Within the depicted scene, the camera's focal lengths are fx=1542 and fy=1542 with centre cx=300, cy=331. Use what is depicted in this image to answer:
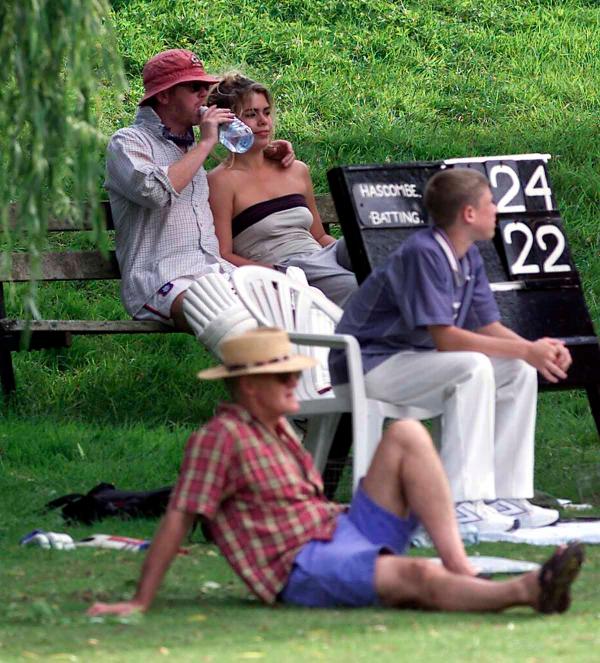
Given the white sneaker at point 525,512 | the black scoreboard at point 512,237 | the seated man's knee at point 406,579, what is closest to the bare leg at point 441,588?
the seated man's knee at point 406,579

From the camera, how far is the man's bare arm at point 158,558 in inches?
163

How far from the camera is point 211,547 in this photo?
561 centimetres

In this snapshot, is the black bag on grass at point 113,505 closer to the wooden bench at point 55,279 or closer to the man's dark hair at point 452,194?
the man's dark hair at point 452,194

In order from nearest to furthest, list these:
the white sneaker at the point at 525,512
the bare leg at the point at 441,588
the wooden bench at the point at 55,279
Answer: the bare leg at the point at 441,588 → the white sneaker at the point at 525,512 → the wooden bench at the point at 55,279

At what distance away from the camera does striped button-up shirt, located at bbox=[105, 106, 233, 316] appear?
288 inches

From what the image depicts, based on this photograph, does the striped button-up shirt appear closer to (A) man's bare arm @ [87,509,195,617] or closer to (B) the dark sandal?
(A) man's bare arm @ [87,509,195,617]

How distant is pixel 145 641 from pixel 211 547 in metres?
1.72

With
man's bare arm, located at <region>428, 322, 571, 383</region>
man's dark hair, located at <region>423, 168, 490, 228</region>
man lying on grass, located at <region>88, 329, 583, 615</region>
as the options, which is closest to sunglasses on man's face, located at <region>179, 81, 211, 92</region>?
man's dark hair, located at <region>423, 168, 490, 228</region>

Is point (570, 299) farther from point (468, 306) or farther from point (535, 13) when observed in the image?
point (535, 13)

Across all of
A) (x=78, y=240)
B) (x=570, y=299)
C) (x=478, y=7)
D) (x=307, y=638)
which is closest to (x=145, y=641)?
(x=307, y=638)

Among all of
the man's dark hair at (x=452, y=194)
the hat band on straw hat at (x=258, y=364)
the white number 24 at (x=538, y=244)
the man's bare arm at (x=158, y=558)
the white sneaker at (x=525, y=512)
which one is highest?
the man's dark hair at (x=452, y=194)

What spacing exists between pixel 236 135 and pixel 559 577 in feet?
13.4

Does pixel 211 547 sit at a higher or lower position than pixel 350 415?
lower

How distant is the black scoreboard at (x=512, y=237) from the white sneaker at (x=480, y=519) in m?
1.01
